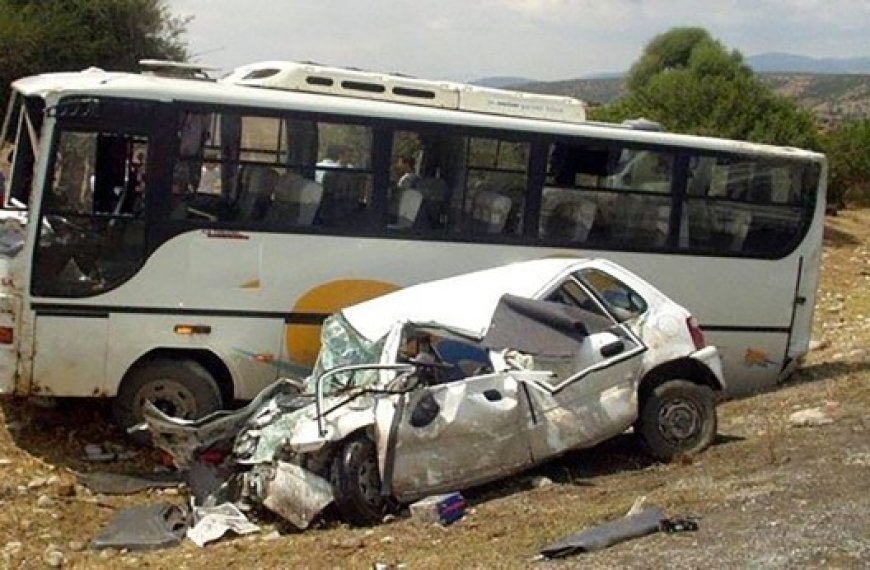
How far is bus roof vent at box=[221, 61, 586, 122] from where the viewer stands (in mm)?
10477

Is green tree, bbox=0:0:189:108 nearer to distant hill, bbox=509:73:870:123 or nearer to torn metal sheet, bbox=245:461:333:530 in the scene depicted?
torn metal sheet, bbox=245:461:333:530

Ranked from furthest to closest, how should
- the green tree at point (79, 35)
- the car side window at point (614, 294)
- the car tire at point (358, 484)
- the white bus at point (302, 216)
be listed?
the green tree at point (79, 35) → the car side window at point (614, 294) → the white bus at point (302, 216) → the car tire at point (358, 484)

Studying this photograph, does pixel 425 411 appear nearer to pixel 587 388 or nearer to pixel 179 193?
pixel 587 388

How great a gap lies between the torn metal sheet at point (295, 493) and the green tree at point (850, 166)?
3753cm

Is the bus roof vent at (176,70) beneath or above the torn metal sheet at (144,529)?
above

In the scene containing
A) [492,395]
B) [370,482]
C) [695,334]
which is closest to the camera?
[370,482]

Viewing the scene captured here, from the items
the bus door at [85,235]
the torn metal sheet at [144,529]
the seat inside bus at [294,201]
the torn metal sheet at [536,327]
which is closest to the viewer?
the torn metal sheet at [144,529]

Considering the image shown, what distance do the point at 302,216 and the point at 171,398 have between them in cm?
180

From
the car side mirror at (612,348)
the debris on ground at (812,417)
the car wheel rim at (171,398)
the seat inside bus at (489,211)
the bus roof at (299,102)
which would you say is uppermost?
the bus roof at (299,102)

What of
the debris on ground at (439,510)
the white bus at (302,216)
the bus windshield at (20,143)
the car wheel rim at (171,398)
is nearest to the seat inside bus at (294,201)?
the white bus at (302,216)

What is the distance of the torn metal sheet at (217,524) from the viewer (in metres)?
7.84

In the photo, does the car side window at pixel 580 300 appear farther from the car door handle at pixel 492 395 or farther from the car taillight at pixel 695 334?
the car door handle at pixel 492 395

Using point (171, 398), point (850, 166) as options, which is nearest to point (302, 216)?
point (171, 398)

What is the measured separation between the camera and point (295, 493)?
312 inches
